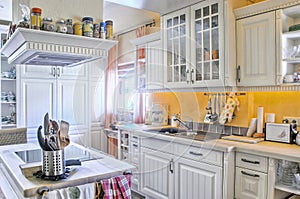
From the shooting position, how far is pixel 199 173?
2.56 metres

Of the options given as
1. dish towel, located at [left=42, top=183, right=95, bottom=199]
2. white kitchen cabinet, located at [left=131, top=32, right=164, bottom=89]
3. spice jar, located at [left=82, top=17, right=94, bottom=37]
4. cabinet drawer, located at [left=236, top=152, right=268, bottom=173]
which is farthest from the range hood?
Result: white kitchen cabinet, located at [left=131, top=32, right=164, bottom=89]

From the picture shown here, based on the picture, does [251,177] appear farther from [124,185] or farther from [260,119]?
[124,185]

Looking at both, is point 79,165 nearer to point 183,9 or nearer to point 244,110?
point 244,110

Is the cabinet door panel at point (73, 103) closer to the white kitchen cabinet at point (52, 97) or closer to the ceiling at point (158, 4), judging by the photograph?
the white kitchen cabinet at point (52, 97)

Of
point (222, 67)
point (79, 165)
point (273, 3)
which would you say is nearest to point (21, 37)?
point (79, 165)

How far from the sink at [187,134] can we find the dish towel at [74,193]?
5.00 feet

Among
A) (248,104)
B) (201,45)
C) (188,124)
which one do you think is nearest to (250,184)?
(248,104)

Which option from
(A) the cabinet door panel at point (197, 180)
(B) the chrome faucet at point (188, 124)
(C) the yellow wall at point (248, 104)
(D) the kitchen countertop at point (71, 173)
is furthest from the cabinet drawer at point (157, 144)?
(D) the kitchen countertop at point (71, 173)

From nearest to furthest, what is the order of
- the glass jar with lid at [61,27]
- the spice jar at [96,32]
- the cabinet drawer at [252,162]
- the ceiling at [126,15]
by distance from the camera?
the glass jar with lid at [61,27]
the spice jar at [96,32]
the cabinet drawer at [252,162]
the ceiling at [126,15]

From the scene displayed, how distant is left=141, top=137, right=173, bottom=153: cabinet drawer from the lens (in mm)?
2879

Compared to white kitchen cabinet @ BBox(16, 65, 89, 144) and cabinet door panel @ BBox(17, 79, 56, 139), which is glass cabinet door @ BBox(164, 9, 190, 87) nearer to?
white kitchen cabinet @ BBox(16, 65, 89, 144)

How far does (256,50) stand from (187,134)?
49.1 inches

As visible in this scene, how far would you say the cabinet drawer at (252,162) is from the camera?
2.13m

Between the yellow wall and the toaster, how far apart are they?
153 millimetres
